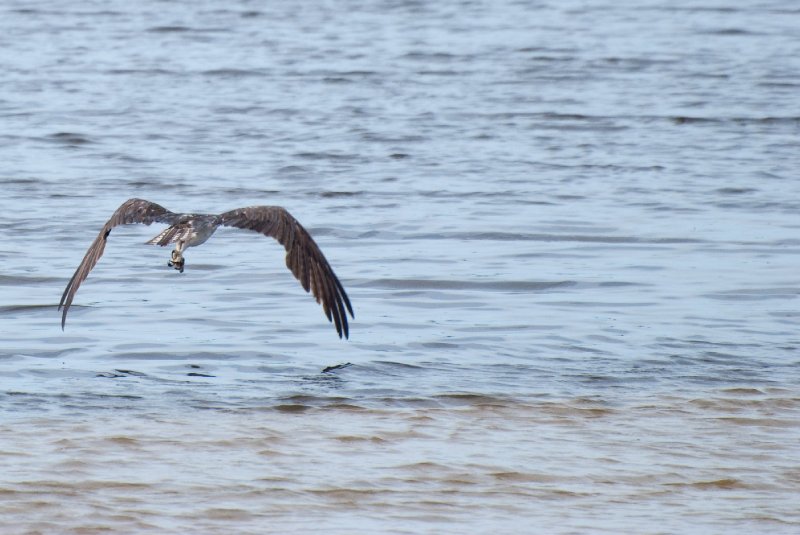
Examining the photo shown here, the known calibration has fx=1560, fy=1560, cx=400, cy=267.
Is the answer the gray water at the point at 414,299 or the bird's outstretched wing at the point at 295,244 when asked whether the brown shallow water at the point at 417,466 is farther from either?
the bird's outstretched wing at the point at 295,244

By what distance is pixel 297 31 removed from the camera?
24359 mm

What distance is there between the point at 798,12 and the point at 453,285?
1793cm

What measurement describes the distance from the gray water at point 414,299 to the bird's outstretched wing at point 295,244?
55 centimetres

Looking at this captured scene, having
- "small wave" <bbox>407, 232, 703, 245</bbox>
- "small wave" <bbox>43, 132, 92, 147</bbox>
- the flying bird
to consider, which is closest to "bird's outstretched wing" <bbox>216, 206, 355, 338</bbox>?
the flying bird

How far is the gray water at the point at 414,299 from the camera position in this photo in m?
6.61

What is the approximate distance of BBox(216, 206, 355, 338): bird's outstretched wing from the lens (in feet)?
25.8

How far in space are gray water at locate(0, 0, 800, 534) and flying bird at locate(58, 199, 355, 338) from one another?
530 mm

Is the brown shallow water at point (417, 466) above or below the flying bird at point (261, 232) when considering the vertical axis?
below

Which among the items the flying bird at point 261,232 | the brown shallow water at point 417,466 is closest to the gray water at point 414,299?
the brown shallow water at point 417,466

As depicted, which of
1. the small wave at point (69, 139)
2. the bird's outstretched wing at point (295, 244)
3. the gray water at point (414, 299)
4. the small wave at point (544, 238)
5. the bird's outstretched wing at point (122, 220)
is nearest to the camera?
the gray water at point (414, 299)

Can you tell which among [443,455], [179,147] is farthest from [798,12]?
[443,455]

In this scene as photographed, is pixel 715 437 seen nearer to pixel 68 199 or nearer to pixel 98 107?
pixel 68 199

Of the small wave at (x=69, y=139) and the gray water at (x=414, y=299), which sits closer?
the gray water at (x=414, y=299)

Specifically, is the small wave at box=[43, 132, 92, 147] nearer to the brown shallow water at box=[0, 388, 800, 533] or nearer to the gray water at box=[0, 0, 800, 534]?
the gray water at box=[0, 0, 800, 534]
